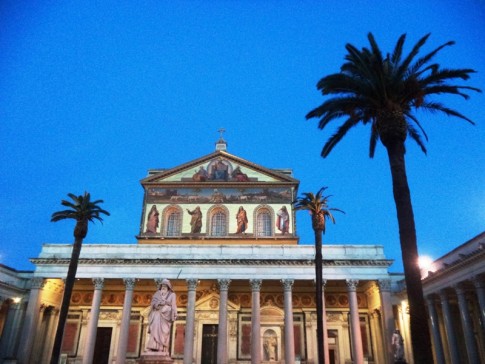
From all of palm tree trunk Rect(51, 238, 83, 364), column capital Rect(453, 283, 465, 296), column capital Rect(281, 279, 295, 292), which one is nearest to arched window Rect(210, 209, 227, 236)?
column capital Rect(281, 279, 295, 292)

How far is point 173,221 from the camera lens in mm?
33844

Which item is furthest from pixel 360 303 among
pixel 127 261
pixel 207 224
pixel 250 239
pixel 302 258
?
pixel 127 261

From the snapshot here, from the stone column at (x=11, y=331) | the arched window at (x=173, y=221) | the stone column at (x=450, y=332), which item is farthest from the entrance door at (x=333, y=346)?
the stone column at (x=11, y=331)

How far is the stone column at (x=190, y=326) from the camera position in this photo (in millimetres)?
25641

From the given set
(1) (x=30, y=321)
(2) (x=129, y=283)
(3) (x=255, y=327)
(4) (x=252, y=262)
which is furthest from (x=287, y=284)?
(1) (x=30, y=321)

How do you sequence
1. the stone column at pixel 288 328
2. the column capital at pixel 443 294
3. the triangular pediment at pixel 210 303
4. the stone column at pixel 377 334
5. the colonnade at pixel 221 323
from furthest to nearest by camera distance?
the triangular pediment at pixel 210 303 < the stone column at pixel 377 334 < the colonnade at pixel 221 323 < the stone column at pixel 288 328 < the column capital at pixel 443 294

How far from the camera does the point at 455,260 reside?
863 inches

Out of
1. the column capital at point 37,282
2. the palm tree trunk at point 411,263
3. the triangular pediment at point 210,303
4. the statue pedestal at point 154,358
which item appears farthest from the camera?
the triangular pediment at point 210,303

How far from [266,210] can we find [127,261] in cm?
1203

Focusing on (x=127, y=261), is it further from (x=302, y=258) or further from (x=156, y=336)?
(x=156, y=336)

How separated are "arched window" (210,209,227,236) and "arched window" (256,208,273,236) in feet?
9.10

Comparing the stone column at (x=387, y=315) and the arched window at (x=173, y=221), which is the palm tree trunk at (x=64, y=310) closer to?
the arched window at (x=173, y=221)

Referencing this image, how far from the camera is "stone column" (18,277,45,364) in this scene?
85.5 feet

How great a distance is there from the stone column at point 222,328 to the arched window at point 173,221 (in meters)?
7.49
